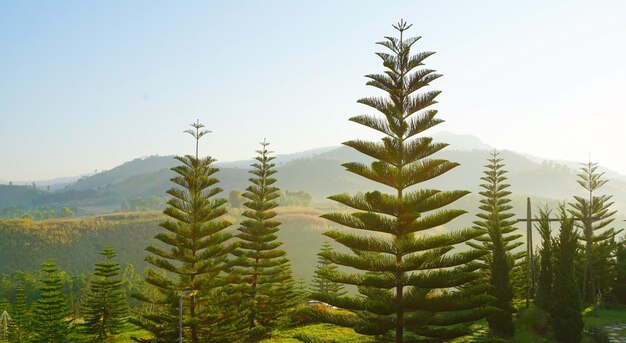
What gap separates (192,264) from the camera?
16.2 m

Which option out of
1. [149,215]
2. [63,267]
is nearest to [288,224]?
[149,215]

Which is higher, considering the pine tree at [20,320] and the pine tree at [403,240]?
the pine tree at [403,240]

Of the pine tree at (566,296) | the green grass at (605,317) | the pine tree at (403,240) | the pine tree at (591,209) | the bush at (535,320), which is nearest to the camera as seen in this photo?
the pine tree at (403,240)

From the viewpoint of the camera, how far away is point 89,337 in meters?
21.7

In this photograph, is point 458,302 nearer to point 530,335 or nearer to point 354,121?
point 354,121

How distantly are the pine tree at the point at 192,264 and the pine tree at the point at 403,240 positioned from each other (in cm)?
611

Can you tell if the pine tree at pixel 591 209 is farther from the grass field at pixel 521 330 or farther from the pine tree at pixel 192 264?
the pine tree at pixel 192 264

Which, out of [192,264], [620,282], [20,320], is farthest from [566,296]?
[20,320]

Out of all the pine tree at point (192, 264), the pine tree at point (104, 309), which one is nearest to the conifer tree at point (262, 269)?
the pine tree at point (192, 264)

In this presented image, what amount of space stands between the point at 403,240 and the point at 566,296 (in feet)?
25.6

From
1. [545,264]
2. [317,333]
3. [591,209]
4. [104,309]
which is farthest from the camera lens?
[591,209]

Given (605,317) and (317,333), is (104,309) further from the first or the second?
(605,317)

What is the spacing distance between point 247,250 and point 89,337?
886 cm

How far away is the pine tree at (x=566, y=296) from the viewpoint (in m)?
14.9
